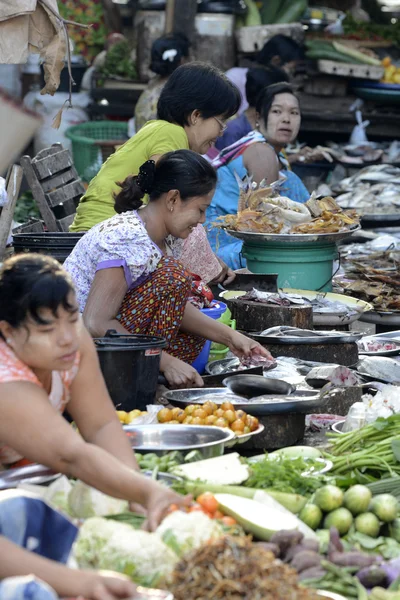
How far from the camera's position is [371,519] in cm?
267

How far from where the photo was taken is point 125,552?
2.12m

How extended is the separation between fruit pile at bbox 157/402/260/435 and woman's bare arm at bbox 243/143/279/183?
3542 millimetres

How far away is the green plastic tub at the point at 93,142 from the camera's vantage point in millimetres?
10438

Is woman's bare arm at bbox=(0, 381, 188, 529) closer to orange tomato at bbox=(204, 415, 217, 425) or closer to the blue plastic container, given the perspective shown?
orange tomato at bbox=(204, 415, 217, 425)

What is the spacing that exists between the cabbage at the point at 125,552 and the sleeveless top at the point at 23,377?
46 centimetres

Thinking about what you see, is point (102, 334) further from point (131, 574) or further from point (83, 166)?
point (83, 166)

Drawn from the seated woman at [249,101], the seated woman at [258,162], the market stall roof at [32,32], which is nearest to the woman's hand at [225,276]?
the seated woman at [258,162]

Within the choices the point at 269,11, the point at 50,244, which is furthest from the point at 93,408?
the point at 269,11

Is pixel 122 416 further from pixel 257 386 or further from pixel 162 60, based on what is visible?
pixel 162 60

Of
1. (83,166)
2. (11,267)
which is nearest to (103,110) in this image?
(83,166)

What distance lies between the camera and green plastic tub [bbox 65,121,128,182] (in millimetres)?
10438

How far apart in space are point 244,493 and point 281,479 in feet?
0.70

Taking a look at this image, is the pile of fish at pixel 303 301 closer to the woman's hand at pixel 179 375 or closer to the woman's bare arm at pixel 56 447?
the woman's hand at pixel 179 375

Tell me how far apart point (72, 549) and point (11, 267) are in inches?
30.3
